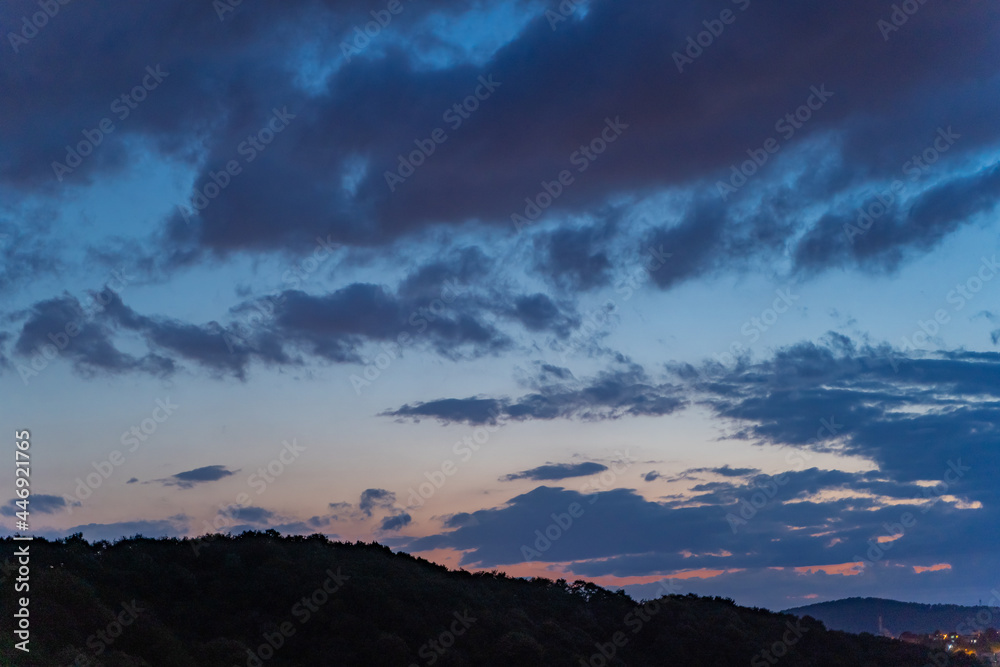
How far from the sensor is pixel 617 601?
46812 millimetres

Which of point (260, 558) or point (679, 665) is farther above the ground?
point (260, 558)

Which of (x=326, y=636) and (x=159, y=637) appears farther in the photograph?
(x=326, y=636)

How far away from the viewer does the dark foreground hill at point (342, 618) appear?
95.9 ft

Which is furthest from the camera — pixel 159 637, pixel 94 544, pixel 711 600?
pixel 711 600

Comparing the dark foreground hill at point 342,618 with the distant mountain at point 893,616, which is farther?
the distant mountain at point 893,616

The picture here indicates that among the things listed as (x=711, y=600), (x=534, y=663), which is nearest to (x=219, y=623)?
(x=534, y=663)

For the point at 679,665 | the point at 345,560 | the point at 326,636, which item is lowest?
the point at 679,665

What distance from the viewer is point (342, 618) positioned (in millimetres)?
35219

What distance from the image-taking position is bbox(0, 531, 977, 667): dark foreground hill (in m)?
29.2

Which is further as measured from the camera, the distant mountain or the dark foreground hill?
the distant mountain

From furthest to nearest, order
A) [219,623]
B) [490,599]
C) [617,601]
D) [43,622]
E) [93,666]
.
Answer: [617,601] → [490,599] → [219,623] → [43,622] → [93,666]

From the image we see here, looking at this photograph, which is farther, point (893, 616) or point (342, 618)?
point (893, 616)

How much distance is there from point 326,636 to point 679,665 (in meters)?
16.8

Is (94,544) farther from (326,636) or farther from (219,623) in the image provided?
(326,636)
